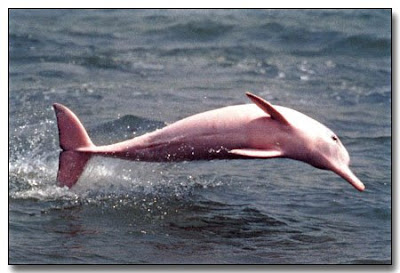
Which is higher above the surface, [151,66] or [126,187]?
[151,66]

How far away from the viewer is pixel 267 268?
6117 millimetres

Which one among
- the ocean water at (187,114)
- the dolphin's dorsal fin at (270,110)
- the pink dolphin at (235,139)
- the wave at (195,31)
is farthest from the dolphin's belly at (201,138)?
the wave at (195,31)

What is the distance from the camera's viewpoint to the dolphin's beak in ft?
19.2

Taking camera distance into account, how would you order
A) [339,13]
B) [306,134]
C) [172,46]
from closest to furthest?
[306,134] → [339,13] → [172,46]

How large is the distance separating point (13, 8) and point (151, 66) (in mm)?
1433

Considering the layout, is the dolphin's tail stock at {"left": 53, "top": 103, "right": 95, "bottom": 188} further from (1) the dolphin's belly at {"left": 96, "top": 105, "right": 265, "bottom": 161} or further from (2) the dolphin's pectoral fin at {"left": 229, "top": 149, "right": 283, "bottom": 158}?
(2) the dolphin's pectoral fin at {"left": 229, "top": 149, "right": 283, "bottom": 158}

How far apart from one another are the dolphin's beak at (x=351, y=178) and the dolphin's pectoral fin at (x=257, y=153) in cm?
35

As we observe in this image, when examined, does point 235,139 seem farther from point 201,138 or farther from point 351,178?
point 351,178

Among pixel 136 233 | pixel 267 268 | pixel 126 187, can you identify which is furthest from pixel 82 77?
pixel 267 268

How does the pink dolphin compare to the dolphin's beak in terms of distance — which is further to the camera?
the pink dolphin

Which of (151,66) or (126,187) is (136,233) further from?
(151,66)

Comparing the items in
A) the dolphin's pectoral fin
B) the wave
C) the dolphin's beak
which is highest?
the wave

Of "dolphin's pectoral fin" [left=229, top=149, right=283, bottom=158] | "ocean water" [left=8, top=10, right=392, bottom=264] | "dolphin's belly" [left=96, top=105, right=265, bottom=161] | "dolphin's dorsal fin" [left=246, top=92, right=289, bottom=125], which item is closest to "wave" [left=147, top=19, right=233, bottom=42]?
"ocean water" [left=8, top=10, right=392, bottom=264]

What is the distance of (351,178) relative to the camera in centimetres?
590
